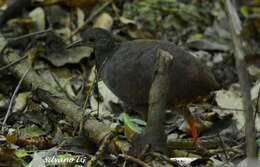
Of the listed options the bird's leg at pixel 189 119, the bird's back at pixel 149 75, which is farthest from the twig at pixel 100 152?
the bird's leg at pixel 189 119

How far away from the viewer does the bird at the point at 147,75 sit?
4.43 m

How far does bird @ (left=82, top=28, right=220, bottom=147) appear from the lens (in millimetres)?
4430

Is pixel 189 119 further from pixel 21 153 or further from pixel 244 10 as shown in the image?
pixel 244 10

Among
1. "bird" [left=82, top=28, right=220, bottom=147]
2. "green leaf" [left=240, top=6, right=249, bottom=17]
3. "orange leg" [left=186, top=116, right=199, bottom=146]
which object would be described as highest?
"green leaf" [left=240, top=6, right=249, bottom=17]

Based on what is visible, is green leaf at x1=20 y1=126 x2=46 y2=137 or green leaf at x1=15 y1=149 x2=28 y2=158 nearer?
green leaf at x1=15 y1=149 x2=28 y2=158

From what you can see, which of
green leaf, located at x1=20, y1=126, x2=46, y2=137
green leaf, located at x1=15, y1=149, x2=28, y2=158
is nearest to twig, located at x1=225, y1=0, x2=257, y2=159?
green leaf, located at x1=15, y1=149, x2=28, y2=158

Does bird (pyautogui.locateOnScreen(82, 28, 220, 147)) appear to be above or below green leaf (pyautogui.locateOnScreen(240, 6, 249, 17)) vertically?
below

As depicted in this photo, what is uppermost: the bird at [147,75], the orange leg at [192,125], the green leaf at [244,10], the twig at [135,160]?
the green leaf at [244,10]

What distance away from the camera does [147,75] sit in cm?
441

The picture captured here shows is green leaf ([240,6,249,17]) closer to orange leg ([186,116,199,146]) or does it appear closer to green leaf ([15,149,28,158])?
orange leg ([186,116,199,146])

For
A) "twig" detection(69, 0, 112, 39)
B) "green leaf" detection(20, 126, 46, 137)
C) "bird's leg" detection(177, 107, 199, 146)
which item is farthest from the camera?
"twig" detection(69, 0, 112, 39)

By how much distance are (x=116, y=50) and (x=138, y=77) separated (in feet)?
1.98

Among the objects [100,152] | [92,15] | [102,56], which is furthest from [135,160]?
[92,15]

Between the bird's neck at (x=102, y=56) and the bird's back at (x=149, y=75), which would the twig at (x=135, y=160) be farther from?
the bird's neck at (x=102, y=56)
